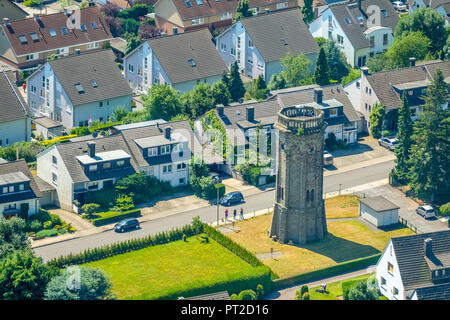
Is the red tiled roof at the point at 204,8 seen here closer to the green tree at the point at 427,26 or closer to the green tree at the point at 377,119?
the green tree at the point at 427,26

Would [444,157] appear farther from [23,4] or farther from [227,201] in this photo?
[23,4]

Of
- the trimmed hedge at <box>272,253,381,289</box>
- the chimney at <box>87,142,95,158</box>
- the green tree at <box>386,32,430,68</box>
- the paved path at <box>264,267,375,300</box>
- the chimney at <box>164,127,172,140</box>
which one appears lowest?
the paved path at <box>264,267,375,300</box>

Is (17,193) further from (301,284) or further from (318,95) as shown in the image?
(318,95)

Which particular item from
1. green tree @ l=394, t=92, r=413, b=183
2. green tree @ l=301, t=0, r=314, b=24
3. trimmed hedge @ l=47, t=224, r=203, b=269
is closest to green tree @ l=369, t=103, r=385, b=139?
green tree @ l=394, t=92, r=413, b=183

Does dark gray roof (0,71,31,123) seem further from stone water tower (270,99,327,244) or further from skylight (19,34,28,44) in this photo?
stone water tower (270,99,327,244)

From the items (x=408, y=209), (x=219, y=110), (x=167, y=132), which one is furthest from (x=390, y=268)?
(x=219, y=110)

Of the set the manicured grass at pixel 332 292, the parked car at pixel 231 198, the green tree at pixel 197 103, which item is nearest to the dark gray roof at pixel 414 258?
the manicured grass at pixel 332 292

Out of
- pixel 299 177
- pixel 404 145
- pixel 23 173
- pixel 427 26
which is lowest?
pixel 23 173
